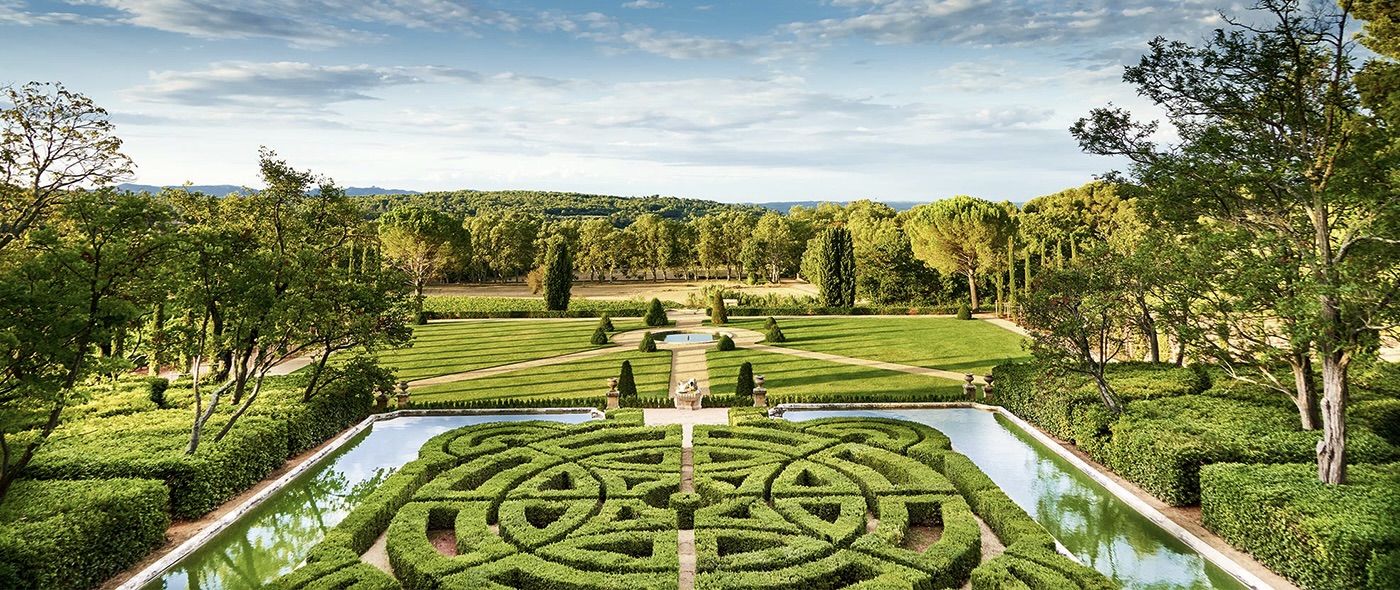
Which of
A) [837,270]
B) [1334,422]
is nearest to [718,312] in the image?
[837,270]

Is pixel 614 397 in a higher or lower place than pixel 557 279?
lower

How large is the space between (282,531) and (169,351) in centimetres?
504

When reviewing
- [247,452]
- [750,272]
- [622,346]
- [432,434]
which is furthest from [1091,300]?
[750,272]

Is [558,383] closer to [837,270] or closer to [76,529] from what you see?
[76,529]

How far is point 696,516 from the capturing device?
45.9 ft

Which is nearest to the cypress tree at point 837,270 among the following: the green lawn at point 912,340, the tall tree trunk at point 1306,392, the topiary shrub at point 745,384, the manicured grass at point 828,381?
the green lawn at point 912,340

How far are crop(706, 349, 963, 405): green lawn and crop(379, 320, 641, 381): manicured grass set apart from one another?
10.3 meters

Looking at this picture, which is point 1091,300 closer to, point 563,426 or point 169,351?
point 563,426

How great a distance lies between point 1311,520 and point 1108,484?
5.70 metres

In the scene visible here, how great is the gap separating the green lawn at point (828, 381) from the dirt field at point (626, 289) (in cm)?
3745

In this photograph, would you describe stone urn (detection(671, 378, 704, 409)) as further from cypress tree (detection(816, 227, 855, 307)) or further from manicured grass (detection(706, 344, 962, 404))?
cypress tree (detection(816, 227, 855, 307))

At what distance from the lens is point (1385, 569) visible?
10750mm

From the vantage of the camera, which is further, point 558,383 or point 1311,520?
point 558,383

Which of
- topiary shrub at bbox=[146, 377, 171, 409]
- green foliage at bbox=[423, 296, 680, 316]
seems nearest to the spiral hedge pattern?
topiary shrub at bbox=[146, 377, 171, 409]
